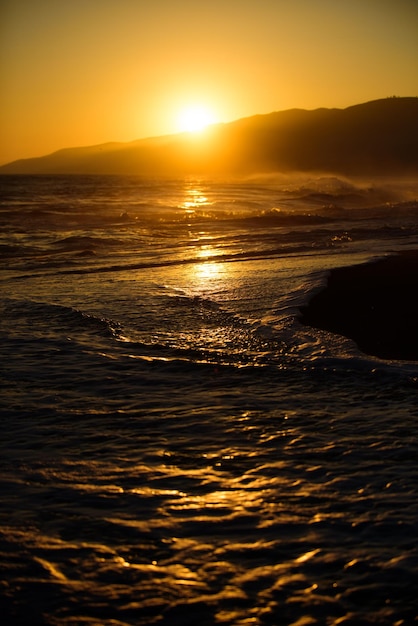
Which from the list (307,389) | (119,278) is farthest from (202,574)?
(119,278)

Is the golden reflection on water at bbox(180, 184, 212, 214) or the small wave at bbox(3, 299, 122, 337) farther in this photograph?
the golden reflection on water at bbox(180, 184, 212, 214)

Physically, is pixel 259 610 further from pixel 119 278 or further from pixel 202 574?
pixel 119 278

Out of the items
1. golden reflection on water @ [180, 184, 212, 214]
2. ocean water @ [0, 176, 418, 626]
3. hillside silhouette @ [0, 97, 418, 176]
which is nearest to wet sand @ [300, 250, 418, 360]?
ocean water @ [0, 176, 418, 626]

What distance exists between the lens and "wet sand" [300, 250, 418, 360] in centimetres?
643

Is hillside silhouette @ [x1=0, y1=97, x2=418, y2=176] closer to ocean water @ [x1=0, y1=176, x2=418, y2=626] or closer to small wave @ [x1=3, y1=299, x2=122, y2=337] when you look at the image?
small wave @ [x1=3, y1=299, x2=122, y2=337]

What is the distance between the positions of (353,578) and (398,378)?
2756 millimetres

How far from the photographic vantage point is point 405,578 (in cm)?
261

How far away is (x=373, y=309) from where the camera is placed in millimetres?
7809

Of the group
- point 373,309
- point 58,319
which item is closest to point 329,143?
point 373,309

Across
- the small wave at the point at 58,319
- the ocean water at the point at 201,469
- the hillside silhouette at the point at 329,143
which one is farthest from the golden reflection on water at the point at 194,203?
the hillside silhouette at the point at 329,143

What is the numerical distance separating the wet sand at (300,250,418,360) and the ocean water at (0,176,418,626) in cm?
34

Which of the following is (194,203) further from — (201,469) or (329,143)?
(329,143)

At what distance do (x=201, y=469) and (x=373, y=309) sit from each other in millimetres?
4737

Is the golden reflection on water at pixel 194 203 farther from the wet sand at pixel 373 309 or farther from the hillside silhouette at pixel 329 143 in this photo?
the hillside silhouette at pixel 329 143
